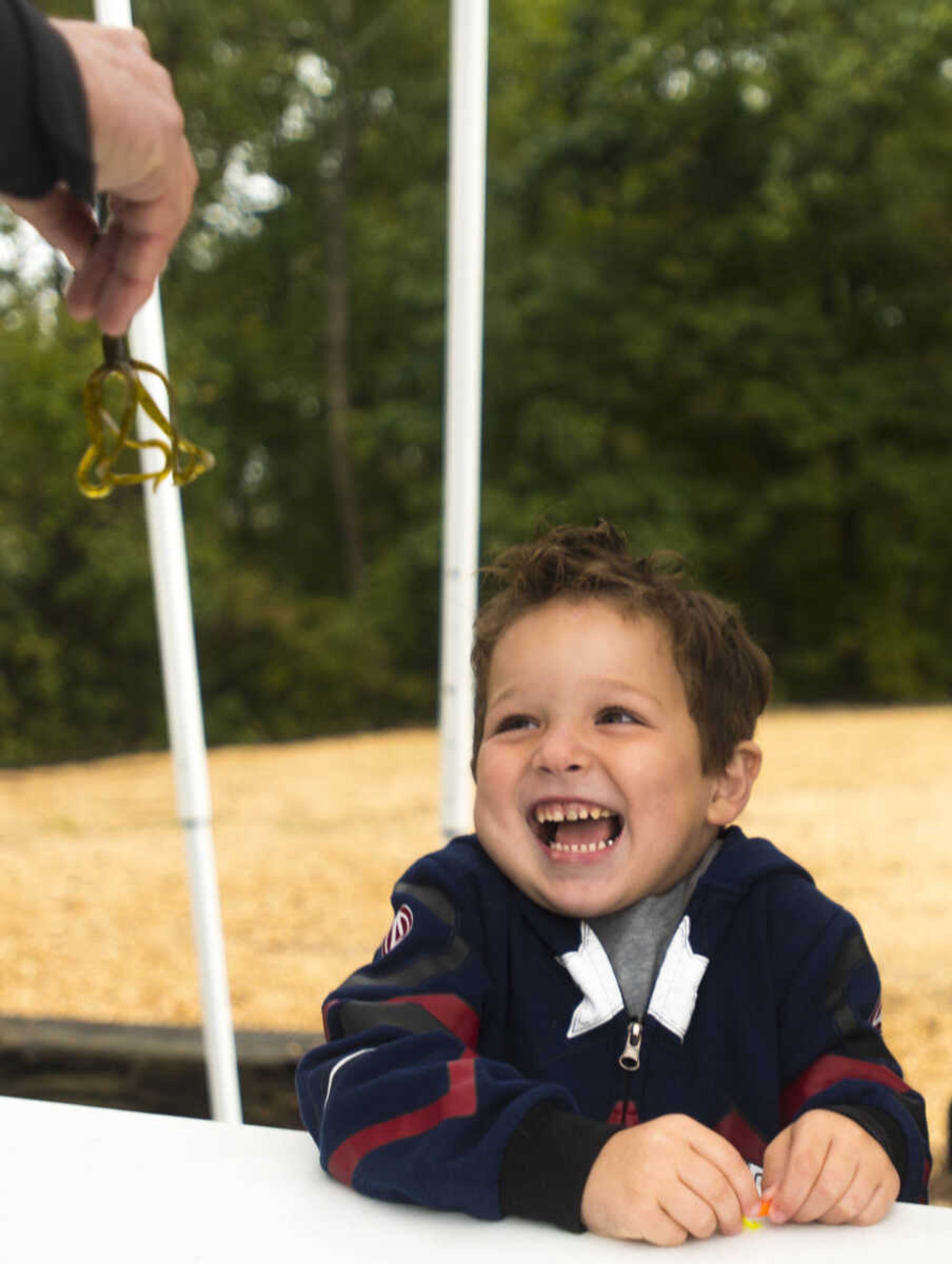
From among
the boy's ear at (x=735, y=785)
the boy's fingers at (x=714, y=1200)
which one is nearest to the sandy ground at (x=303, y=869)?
the boy's ear at (x=735, y=785)

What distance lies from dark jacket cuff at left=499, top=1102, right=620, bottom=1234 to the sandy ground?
1860 millimetres

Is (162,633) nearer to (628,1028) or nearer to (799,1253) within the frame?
(628,1028)

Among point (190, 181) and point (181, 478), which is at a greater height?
point (190, 181)

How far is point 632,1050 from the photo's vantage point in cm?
99

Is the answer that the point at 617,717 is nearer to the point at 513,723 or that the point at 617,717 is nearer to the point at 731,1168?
the point at 513,723

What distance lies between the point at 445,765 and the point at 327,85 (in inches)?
471

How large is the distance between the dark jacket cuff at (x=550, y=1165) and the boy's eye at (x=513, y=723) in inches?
13.3

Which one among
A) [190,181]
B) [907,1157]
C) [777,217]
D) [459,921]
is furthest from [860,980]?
[777,217]

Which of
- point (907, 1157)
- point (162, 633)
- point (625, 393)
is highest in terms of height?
point (625, 393)

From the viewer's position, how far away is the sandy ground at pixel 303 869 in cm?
407

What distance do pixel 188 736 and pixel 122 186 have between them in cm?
132

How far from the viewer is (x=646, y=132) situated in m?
11.7

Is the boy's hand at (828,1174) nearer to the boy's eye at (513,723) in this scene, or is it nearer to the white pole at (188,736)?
the boy's eye at (513,723)

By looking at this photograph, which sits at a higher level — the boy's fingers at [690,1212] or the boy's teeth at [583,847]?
the boy's teeth at [583,847]
